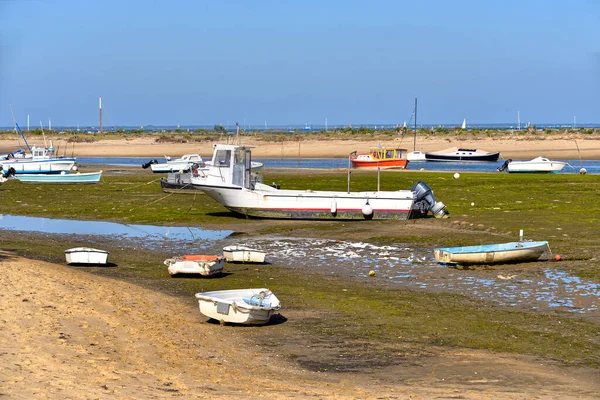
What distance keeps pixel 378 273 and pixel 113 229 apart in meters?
12.9

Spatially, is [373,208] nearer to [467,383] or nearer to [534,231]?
[534,231]

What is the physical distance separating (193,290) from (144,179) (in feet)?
124

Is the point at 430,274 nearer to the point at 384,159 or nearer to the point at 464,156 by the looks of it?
the point at 384,159

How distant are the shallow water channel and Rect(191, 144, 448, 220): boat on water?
8.31 feet

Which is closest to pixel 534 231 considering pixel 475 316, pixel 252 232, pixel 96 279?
pixel 252 232

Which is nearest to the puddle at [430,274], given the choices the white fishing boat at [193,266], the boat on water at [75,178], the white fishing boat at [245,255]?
the white fishing boat at [245,255]

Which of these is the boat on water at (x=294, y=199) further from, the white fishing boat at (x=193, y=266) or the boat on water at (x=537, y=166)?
the boat on water at (x=537, y=166)

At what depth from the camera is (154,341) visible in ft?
44.8

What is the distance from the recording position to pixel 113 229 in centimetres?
3102

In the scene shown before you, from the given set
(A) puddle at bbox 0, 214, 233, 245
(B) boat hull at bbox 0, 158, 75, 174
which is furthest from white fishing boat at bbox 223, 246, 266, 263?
(B) boat hull at bbox 0, 158, 75, 174

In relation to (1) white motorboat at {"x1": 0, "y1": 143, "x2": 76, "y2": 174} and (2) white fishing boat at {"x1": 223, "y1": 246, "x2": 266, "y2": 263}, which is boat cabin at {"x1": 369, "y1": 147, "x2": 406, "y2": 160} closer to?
(1) white motorboat at {"x1": 0, "y1": 143, "x2": 76, "y2": 174}

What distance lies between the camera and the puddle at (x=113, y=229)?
2880 cm

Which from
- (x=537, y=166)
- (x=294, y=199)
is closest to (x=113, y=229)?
(x=294, y=199)

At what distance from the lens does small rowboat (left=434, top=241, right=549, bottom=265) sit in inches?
854
